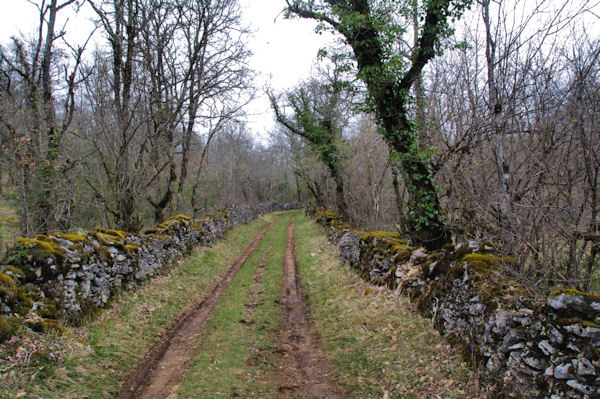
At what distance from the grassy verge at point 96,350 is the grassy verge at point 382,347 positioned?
3069 millimetres

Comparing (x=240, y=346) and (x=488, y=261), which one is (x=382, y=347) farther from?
(x=240, y=346)

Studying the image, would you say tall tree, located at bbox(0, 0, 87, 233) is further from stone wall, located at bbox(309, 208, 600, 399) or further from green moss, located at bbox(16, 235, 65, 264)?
stone wall, located at bbox(309, 208, 600, 399)

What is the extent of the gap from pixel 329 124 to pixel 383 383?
662 inches

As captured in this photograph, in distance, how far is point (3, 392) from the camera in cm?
348

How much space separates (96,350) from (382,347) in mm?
4261

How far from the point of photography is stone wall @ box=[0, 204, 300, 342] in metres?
4.68

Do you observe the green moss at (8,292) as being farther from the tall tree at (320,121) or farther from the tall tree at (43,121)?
the tall tree at (320,121)

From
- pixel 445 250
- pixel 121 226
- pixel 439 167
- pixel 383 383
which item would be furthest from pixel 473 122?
pixel 121 226

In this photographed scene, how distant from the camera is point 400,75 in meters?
8.28

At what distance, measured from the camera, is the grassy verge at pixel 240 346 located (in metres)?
Result: 4.55

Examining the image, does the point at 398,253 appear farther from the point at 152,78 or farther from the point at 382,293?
A: the point at 152,78

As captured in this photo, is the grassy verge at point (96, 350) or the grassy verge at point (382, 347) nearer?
the grassy verge at point (96, 350)

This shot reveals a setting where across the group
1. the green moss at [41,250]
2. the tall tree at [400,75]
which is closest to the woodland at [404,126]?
the tall tree at [400,75]

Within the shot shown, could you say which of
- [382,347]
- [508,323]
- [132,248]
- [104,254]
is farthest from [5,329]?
[508,323]
